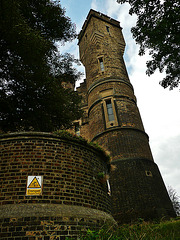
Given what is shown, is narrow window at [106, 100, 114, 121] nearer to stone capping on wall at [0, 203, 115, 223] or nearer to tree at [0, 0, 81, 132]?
tree at [0, 0, 81, 132]

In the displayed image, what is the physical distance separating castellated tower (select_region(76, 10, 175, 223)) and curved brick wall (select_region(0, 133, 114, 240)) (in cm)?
376

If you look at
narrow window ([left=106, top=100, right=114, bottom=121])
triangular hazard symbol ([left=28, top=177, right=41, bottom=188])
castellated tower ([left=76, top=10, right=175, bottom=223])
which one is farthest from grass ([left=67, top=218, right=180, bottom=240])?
narrow window ([left=106, top=100, right=114, bottom=121])

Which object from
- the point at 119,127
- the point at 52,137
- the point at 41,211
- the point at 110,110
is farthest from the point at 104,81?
the point at 41,211

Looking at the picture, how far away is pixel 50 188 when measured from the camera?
15.5 ft

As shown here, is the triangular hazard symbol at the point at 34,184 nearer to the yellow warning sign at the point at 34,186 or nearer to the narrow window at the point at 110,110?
the yellow warning sign at the point at 34,186

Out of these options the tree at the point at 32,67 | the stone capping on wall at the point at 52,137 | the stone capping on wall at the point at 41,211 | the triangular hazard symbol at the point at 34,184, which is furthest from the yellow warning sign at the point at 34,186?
the tree at the point at 32,67

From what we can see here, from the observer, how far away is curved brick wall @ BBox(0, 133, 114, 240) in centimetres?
409

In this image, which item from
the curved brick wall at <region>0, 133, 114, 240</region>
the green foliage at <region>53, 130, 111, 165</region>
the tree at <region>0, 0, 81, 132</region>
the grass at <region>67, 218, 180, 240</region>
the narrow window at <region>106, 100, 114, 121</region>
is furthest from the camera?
the narrow window at <region>106, 100, 114, 121</region>

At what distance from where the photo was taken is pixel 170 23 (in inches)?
314

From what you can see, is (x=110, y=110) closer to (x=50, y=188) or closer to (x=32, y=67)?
(x=32, y=67)

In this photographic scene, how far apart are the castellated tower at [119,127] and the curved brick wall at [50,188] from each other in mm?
3763

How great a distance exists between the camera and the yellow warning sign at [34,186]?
4.54 metres

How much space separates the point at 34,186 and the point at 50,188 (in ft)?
1.34

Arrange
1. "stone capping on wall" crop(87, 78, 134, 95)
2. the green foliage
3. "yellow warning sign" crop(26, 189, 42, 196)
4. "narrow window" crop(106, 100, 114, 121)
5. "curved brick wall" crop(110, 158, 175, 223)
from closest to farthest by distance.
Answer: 1. "yellow warning sign" crop(26, 189, 42, 196)
2. the green foliage
3. "curved brick wall" crop(110, 158, 175, 223)
4. "narrow window" crop(106, 100, 114, 121)
5. "stone capping on wall" crop(87, 78, 134, 95)
